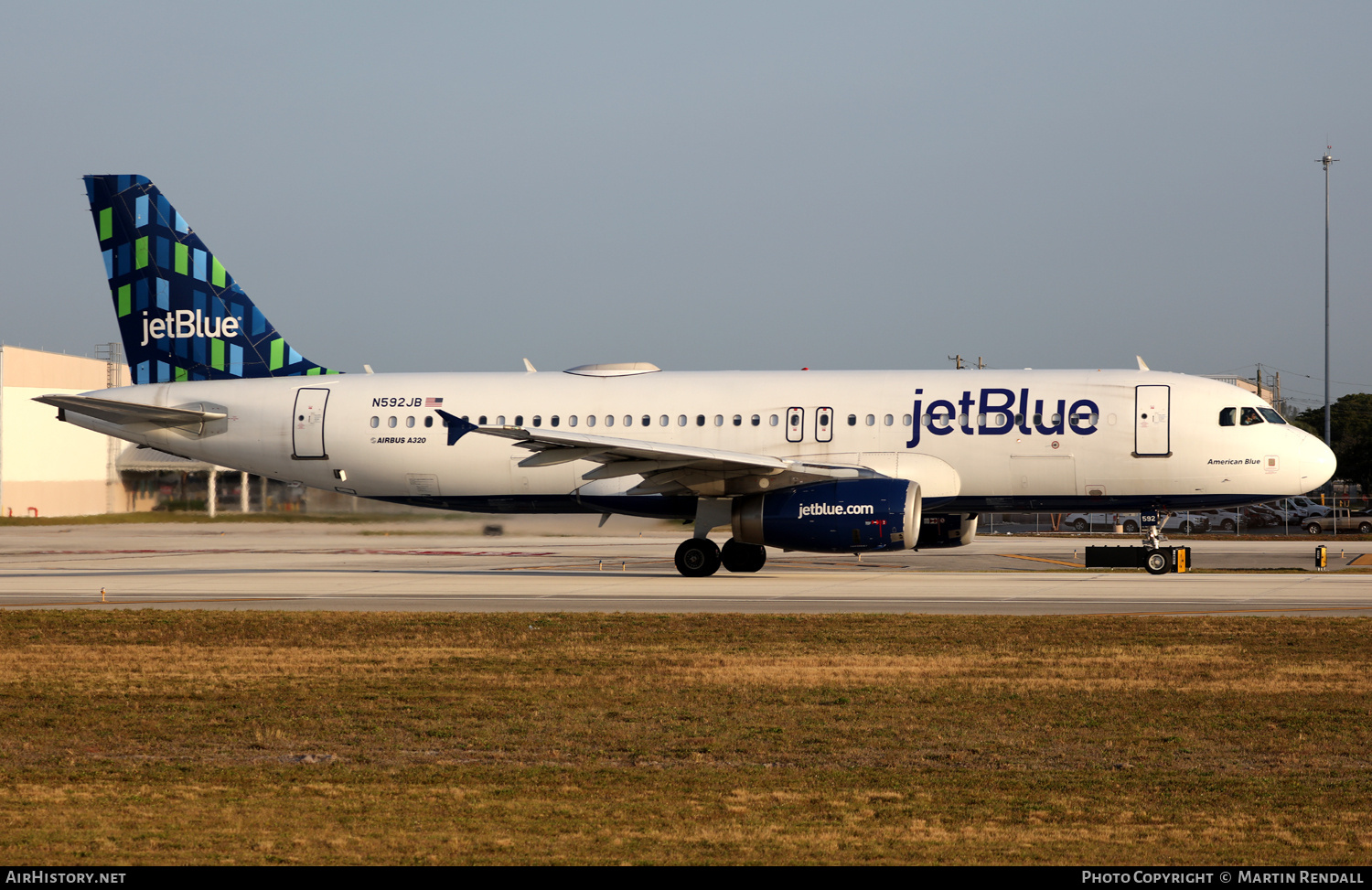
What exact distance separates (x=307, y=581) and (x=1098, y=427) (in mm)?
16135

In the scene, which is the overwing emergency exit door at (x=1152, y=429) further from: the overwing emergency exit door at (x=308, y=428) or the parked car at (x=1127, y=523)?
the parked car at (x=1127, y=523)

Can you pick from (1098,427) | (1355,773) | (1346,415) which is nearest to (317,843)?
(1355,773)

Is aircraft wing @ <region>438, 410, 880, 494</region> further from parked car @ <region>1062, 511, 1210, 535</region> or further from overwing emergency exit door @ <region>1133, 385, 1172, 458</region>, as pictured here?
parked car @ <region>1062, 511, 1210, 535</region>

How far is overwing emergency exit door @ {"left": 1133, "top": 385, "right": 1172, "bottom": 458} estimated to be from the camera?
83.7 ft

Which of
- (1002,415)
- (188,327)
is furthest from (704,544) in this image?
(188,327)

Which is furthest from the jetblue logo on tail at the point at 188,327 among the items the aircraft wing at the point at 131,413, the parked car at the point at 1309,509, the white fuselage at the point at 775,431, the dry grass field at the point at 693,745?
the parked car at the point at 1309,509

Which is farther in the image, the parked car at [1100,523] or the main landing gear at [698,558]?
the parked car at [1100,523]

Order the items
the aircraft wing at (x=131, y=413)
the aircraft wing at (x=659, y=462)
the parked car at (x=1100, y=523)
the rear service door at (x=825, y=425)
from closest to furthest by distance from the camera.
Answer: the aircraft wing at (x=659, y=462) → the rear service door at (x=825, y=425) → the aircraft wing at (x=131, y=413) → the parked car at (x=1100, y=523)

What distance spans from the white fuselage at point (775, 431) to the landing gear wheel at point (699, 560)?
1324 millimetres

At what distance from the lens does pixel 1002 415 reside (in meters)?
25.8

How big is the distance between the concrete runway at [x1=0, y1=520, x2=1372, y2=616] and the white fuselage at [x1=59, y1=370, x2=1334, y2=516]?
5.98 ft

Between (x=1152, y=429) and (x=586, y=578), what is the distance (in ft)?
38.8

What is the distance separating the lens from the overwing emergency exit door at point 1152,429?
25516mm

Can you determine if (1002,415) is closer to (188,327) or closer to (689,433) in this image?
Result: (689,433)
